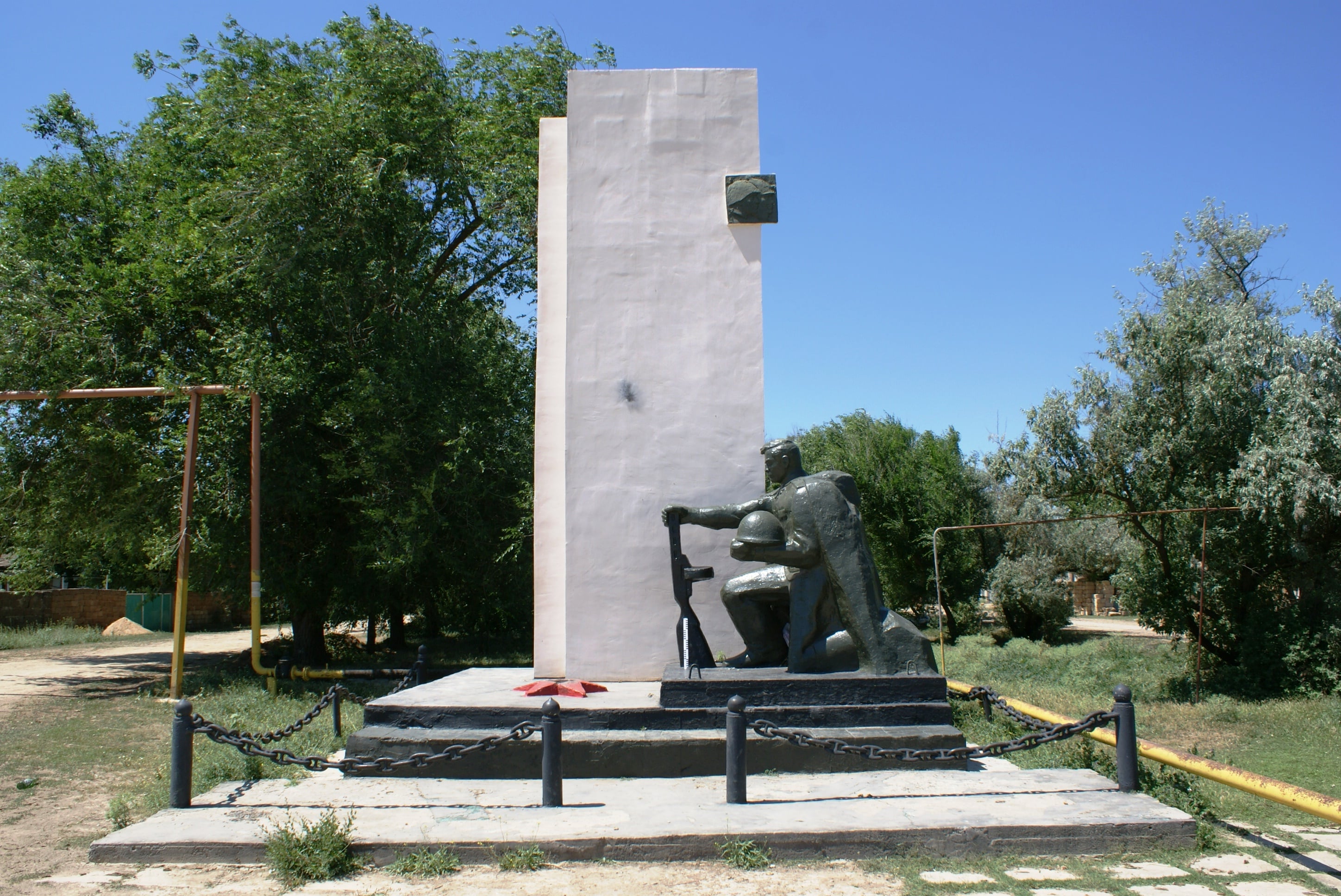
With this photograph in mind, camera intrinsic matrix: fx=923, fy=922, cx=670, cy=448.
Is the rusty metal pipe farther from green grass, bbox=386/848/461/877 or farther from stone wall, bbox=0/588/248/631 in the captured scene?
stone wall, bbox=0/588/248/631

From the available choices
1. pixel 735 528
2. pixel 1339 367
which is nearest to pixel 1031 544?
pixel 1339 367

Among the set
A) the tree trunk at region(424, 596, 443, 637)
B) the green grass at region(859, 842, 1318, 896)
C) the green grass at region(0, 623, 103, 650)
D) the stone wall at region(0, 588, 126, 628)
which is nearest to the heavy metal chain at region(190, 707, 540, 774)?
the green grass at region(859, 842, 1318, 896)

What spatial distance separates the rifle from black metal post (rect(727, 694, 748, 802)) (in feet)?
5.67

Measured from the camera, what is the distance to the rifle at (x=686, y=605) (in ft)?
25.0

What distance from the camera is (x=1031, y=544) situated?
25828mm

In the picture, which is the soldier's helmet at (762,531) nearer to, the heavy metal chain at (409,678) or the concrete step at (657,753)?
the concrete step at (657,753)

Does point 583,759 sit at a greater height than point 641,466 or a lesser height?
lesser

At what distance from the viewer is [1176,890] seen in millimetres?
4570

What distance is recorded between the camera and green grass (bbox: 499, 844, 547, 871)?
4887mm

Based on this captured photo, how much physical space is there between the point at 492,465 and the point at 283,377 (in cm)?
400

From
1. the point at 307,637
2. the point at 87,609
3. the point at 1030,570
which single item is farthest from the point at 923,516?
the point at 87,609

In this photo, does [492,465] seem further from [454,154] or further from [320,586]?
[454,154]

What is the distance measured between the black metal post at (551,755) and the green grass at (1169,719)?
381 centimetres

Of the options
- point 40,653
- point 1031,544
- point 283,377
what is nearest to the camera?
point 283,377
